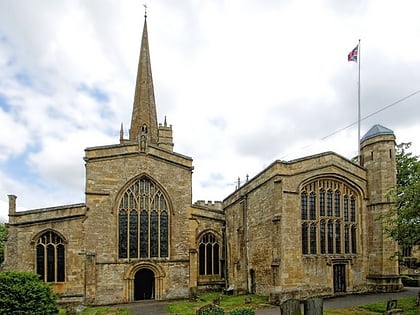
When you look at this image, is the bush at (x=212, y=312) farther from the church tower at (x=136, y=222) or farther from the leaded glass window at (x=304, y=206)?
the church tower at (x=136, y=222)

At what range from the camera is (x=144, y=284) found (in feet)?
95.0

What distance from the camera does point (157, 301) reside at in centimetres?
2695

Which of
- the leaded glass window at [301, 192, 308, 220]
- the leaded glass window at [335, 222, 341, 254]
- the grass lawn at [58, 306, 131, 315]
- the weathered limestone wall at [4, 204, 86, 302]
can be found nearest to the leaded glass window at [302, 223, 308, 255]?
the leaded glass window at [301, 192, 308, 220]

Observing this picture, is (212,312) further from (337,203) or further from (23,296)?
(337,203)

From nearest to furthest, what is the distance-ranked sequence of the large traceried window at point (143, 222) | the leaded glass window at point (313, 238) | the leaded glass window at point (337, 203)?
1. the leaded glass window at point (313, 238)
2. the leaded glass window at point (337, 203)
3. the large traceried window at point (143, 222)

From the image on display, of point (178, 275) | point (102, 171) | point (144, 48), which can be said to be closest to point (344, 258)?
point (178, 275)

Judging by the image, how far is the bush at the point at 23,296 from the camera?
54.7 ft

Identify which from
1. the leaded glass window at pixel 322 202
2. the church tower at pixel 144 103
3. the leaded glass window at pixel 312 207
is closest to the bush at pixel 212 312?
the leaded glass window at pixel 312 207

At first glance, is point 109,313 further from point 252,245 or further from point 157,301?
point 252,245

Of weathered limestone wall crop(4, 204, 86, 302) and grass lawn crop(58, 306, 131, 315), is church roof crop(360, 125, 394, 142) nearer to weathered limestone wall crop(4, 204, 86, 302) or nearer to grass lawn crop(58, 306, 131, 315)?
grass lawn crop(58, 306, 131, 315)

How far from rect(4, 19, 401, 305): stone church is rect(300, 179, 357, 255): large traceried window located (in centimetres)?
7

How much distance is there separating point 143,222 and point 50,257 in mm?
6545

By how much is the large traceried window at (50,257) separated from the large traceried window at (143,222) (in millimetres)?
3845

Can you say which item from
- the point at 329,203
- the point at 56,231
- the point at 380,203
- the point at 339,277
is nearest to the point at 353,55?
the point at 380,203
